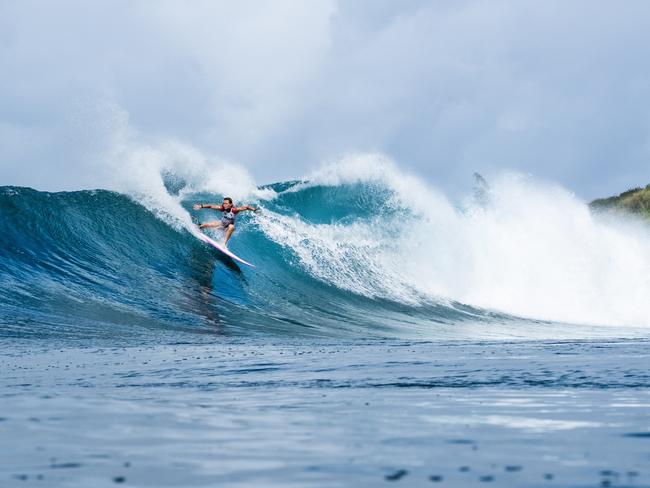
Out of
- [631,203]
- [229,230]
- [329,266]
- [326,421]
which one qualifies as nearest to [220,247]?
[229,230]

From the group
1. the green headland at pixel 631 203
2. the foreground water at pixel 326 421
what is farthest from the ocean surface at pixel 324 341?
the green headland at pixel 631 203

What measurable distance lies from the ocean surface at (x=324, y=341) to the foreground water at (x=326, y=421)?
23 millimetres

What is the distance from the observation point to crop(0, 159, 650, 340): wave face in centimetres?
1622

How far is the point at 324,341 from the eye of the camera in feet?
44.3

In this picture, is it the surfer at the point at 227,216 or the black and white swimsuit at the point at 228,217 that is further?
the black and white swimsuit at the point at 228,217

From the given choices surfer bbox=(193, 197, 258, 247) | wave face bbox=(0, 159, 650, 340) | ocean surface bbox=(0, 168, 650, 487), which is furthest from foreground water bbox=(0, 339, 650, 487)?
surfer bbox=(193, 197, 258, 247)

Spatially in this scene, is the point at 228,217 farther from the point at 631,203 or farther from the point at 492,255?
the point at 631,203

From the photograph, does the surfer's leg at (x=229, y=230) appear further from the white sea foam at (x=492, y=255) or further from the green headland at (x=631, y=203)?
the green headland at (x=631, y=203)

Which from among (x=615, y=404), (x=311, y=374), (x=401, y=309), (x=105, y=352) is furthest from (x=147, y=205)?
(x=615, y=404)

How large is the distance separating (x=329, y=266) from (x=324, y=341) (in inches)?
378

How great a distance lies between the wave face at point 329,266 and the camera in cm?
1622

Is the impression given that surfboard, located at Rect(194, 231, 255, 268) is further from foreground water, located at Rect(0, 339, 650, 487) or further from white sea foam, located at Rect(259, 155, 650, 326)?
foreground water, located at Rect(0, 339, 650, 487)

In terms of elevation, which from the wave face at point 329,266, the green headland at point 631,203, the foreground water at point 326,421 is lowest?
the foreground water at point 326,421

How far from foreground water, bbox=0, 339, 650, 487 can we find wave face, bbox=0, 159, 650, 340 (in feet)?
17.7
